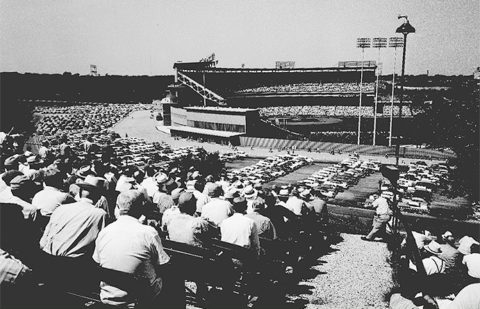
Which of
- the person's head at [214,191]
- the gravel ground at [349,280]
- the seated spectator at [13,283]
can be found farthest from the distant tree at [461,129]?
the seated spectator at [13,283]

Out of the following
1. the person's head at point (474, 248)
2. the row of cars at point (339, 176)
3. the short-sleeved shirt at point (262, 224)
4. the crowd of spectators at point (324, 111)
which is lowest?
the row of cars at point (339, 176)

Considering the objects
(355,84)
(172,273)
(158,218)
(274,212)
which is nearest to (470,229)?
(274,212)

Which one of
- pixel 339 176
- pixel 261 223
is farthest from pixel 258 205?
pixel 339 176

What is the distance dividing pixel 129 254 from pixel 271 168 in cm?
3972

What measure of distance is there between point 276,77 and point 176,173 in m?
100

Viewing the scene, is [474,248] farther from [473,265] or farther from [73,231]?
[73,231]

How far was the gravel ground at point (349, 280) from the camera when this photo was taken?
785 cm

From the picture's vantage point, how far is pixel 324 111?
9712 cm

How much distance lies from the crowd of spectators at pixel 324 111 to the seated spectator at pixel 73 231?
Result: 9013cm

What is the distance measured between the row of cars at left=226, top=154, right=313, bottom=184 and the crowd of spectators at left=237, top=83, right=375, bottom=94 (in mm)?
56708

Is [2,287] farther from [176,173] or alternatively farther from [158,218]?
[176,173]

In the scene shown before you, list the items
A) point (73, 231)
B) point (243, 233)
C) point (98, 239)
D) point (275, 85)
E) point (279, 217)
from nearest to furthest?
1. point (98, 239)
2. point (73, 231)
3. point (243, 233)
4. point (279, 217)
5. point (275, 85)

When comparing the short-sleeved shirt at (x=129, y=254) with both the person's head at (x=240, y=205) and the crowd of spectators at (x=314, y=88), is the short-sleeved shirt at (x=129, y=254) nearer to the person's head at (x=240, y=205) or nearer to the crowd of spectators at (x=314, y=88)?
the person's head at (x=240, y=205)

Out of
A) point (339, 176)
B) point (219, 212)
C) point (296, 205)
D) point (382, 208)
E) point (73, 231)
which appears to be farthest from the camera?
point (339, 176)
